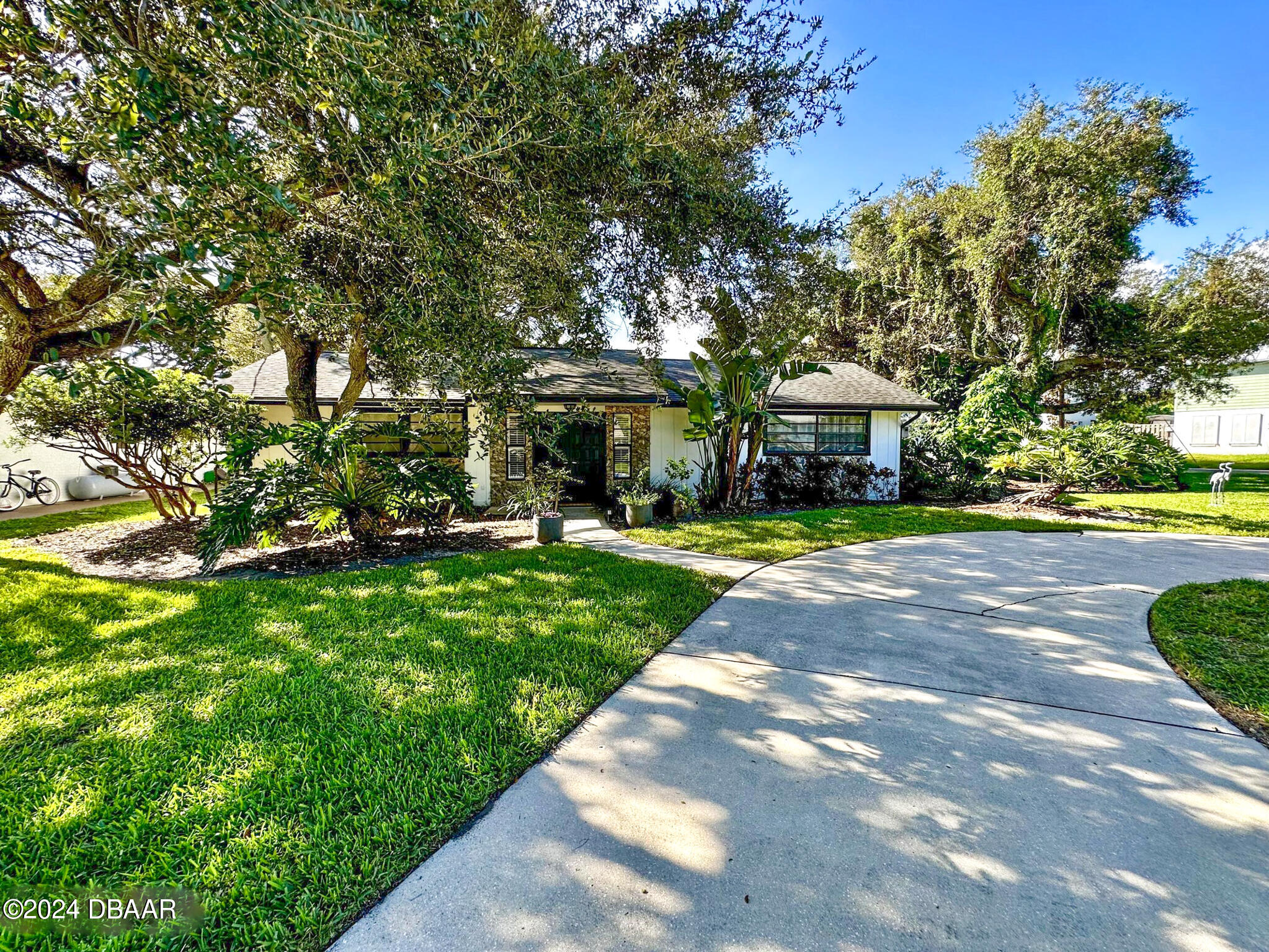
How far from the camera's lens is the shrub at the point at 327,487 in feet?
20.0

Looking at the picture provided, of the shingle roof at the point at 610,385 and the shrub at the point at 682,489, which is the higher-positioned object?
the shingle roof at the point at 610,385

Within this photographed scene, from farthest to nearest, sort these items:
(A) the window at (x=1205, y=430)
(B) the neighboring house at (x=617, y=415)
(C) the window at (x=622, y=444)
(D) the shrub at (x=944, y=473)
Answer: (A) the window at (x=1205, y=430) → (D) the shrub at (x=944, y=473) → (C) the window at (x=622, y=444) → (B) the neighboring house at (x=617, y=415)

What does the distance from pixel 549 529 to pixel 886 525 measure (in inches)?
230

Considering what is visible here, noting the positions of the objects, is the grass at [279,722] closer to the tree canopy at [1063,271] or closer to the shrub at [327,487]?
the shrub at [327,487]

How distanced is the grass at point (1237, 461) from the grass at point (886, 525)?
9.06 metres

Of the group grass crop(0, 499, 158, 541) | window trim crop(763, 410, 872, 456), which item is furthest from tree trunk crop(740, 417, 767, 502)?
grass crop(0, 499, 158, 541)

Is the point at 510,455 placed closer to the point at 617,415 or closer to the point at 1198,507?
the point at 617,415

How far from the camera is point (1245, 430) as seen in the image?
945 inches

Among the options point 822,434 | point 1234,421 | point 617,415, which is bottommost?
point 822,434

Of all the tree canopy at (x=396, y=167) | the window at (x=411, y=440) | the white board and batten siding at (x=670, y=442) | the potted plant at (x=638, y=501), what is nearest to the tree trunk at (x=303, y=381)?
the window at (x=411, y=440)

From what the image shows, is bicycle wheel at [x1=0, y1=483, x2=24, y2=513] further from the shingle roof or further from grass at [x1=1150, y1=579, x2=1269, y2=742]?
grass at [x1=1150, y1=579, x2=1269, y2=742]

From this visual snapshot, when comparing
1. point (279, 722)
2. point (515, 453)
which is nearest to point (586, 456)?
point (515, 453)

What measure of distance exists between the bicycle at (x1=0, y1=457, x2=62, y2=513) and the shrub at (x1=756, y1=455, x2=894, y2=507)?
1644 cm

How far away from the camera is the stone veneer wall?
10578 mm
